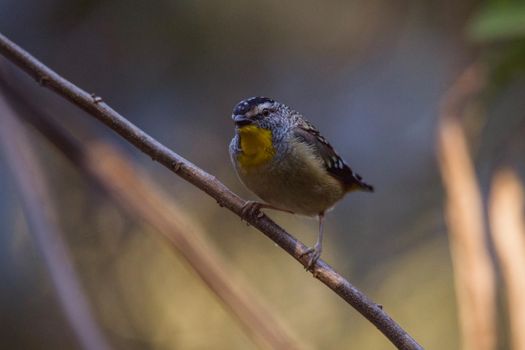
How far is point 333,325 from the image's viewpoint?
447 cm

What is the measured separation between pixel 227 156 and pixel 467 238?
236 centimetres

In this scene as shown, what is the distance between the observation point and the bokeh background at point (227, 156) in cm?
437

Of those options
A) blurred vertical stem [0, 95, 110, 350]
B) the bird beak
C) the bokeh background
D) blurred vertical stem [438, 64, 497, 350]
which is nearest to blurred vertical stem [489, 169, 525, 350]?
blurred vertical stem [438, 64, 497, 350]

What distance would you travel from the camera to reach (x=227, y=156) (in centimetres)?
466

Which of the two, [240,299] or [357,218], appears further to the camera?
[357,218]

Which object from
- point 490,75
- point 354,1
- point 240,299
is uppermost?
point 354,1

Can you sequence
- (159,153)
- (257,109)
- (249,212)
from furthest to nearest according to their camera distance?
(257,109), (249,212), (159,153)

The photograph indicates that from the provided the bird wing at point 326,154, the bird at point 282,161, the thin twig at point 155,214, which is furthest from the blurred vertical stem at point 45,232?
the bird wing at point 326,154

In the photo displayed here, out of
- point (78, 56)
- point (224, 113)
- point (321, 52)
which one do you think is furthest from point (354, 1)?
point (78, 56)

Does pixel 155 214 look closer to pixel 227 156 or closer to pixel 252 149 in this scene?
pixel 252 149

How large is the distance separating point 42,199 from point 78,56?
273 centimetres

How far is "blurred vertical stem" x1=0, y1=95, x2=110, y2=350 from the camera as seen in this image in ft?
6.09

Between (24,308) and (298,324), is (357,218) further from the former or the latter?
(24,308)

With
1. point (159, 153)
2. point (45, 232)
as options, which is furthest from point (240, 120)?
point (45, 232)
